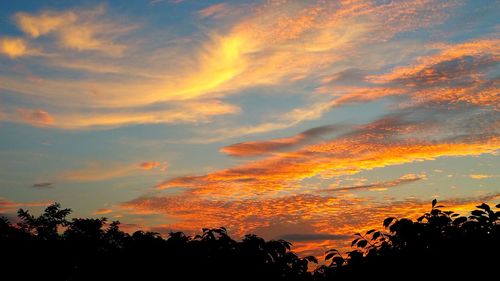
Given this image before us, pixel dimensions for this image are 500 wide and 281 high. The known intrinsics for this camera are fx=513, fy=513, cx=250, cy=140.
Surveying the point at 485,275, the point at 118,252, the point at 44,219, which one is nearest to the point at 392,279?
the point at 485,275

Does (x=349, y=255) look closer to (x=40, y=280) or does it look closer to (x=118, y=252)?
(x=118, y=252)

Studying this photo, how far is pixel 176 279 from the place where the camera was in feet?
39.9

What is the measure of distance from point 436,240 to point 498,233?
1.05 meters

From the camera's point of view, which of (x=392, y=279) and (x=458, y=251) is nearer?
(x=458, y=251)

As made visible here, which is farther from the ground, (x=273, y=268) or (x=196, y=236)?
(x=196, y=236)

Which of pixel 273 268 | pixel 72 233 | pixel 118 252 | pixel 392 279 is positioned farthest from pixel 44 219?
pixel 392 279

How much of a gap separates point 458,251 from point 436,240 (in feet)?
1.76

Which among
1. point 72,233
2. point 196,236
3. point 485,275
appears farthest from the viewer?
point 72,233

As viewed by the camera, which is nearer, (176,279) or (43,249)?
(176,279)

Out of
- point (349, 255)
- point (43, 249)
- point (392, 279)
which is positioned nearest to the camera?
point (392, 279)

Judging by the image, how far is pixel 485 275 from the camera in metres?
8.09

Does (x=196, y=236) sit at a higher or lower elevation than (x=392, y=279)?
higher

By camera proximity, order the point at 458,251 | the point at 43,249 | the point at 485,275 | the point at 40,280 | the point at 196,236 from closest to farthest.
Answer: the point at 485,275 → the point at 458,251 → the point at 196,236 → the point at 40,280 → the point at 43,249

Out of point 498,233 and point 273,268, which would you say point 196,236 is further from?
point 498,233
